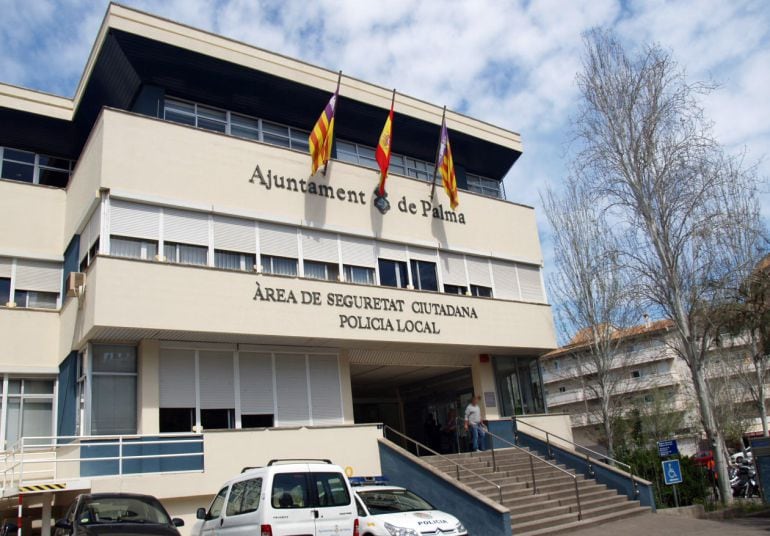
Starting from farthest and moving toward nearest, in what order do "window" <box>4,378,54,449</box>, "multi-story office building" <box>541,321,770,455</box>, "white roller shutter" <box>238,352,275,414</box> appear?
"multi-story office building" <box>541,321,770,455</box> → "white roller shutter" <box>238,352,275,414</box> → "window" <box>4,378,54,449</box>

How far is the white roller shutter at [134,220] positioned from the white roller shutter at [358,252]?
5.40 m

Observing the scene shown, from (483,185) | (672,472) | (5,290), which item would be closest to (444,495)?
(672,472)

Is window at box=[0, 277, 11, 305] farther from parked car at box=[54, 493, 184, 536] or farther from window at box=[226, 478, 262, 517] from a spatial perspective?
window at box=[226, 478, 262, 517]

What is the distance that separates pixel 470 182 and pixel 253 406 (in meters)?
13.6

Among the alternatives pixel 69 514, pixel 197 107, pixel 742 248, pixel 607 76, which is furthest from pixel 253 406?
pixel 742 248

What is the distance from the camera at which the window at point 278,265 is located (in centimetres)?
1823

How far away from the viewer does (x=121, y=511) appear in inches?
428

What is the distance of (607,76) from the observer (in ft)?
73.4

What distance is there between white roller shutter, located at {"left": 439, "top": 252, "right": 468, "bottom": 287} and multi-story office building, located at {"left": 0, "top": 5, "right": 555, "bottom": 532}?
0.16ft

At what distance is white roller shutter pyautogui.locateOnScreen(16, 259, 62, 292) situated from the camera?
18.4 m

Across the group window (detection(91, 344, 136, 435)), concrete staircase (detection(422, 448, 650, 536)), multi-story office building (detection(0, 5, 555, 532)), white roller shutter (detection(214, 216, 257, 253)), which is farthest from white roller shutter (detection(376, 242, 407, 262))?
window (detection(91, 344, 136, 435))

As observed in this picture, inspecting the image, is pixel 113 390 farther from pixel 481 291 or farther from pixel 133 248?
pixel 481 291

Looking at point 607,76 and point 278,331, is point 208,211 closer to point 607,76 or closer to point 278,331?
point 278,331

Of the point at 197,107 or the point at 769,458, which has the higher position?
the point at 197,107
